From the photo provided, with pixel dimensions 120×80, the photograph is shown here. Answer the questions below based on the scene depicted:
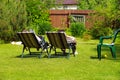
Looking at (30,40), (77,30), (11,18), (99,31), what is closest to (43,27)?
(77,30)

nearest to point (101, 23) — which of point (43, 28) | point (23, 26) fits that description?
→ point (43, 28)

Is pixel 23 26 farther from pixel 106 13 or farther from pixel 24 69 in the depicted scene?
pixel 24 69

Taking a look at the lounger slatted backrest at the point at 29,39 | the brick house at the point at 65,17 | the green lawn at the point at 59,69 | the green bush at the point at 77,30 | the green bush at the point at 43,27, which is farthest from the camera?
the brick house at the point at 65,17

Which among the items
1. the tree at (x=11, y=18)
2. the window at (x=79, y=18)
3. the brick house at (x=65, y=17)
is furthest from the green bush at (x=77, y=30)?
the tree at (x=11, y=18)

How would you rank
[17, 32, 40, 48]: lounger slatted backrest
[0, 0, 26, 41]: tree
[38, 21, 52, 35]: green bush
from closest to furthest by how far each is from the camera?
[17, 32, 40, 48]: lounger slatted backrest
[0, 0, 26, 41]: tree
[38, 21, 52, 35]: green bush

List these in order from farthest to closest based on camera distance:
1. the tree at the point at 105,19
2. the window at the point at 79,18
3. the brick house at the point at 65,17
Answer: the window at the point at 79,18 → the brick house at the point at 65,17 → the tree at the point at 105,19

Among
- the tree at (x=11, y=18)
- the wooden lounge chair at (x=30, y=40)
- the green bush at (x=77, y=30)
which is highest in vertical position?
the wooden lounge chair at (x=30, y=40)

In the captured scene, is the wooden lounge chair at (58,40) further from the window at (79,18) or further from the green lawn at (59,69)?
the window at (79,18)

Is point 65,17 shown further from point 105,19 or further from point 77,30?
point 105,19

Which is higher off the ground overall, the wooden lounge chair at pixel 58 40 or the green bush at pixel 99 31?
the wooden lounge chair at pixel 58 40

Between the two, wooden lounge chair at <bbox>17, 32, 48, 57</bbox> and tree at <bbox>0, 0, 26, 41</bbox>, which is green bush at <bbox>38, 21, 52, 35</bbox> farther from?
wooden lounge chair at <bbox>17, 32, 48, 57</bbox>

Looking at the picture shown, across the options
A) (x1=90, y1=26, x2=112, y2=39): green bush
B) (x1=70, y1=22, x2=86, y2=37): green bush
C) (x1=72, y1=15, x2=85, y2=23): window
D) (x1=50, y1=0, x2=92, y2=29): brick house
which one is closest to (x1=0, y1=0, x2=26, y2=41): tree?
(x1=90, y1=26, x2=112, y2=39): green bush

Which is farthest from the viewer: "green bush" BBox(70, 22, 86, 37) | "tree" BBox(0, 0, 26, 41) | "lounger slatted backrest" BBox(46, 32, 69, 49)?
"green bush" BBox(70, 22, 86, 37)

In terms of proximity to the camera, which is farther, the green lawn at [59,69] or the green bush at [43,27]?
the green bush at [43,27]
